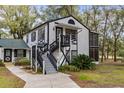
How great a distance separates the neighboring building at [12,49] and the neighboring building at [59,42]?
3.44 feet

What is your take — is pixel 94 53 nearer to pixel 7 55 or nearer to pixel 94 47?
pixel 94 47

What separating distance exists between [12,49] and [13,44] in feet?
1.31

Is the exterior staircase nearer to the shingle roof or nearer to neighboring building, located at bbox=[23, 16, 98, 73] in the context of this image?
neighboring building, located at bbox=[23, 16, 98, 73]

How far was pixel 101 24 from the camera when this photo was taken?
53.0ft

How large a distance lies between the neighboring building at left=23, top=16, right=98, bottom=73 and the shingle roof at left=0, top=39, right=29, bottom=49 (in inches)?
43.8

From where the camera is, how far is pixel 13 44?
58.7 ft

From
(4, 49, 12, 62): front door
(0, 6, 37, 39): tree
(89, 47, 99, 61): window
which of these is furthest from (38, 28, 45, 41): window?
(89, 47, 99, 61): window

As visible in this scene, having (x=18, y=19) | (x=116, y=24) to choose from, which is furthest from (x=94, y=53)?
(x=18, y=19)

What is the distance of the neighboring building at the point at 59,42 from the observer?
1236cm

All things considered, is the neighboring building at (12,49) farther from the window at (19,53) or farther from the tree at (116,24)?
the tree at (116,24)

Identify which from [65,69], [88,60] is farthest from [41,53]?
[88,60]

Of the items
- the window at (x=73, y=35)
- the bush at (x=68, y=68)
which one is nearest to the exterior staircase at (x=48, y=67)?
the bush at (x=68, y=68)

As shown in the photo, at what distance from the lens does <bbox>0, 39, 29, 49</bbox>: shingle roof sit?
1764 centimetres
